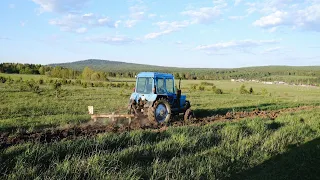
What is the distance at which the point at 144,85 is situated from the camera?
13.3 m

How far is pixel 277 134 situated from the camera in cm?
1086

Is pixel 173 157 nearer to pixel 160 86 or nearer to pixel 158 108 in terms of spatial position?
pixel 158 108

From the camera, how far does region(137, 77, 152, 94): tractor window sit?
1310cm

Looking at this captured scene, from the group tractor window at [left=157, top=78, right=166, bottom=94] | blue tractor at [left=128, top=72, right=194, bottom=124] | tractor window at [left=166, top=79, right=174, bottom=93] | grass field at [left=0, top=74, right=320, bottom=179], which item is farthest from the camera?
tractor window at [left=166, top=79, right=174, bottom=93]

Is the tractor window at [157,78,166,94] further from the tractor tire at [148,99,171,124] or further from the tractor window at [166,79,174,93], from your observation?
the tractor tire at [148,99,171,124]

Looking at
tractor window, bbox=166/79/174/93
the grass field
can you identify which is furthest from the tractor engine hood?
the grass field

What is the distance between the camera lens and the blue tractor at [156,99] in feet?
40.9

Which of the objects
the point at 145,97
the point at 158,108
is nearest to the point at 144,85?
the point at 145,97

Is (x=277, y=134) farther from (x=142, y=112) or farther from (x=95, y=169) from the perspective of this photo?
(x=95, y=169)

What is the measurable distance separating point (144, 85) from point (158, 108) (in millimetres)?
1342

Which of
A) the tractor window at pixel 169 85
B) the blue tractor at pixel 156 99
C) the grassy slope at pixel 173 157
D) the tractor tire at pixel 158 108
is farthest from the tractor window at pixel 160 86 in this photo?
the grassy slope at pixel 173 157

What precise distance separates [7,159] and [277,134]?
8152 millimetres

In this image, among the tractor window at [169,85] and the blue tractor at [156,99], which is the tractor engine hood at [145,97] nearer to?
the blue tractor at [156,99]

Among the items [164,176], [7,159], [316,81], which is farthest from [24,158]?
[316,81]
